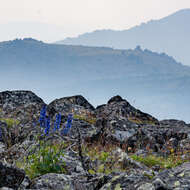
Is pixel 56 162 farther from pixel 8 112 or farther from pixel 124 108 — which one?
pixel 124 108

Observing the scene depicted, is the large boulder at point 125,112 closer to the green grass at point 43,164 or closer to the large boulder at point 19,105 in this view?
the large boulder at point 19,105

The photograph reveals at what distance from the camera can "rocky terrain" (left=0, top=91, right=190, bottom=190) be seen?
540cm

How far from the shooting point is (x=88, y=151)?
36.0 ft

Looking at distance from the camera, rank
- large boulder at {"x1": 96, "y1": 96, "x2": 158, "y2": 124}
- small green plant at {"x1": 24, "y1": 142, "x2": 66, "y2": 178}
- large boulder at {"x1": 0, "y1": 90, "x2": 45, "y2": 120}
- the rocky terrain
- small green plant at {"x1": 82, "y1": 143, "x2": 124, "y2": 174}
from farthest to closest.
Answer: large boulder at {"x1": 96, "y1": 96, "x2": 158, "y2": 124}
large boulder at {"x1": 0, "y1": 90, "x2": 45, "y2": 120}
small green plant at {"x1": 82, "y1": 143, "x2": 124, "y2": 174}
small green plant at {"x1": 24, "y1": 142, "x2": 66, "y2": 178}
the rocky terrain

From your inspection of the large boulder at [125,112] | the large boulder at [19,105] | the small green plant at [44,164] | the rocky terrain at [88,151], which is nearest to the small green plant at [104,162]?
the rocky terrain at [88,151]

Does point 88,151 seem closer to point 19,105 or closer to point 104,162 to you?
point 104,162

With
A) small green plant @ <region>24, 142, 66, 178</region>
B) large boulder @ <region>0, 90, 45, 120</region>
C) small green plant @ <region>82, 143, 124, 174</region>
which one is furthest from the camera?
large boulder @ <region>0, 90, 45, 120</region>

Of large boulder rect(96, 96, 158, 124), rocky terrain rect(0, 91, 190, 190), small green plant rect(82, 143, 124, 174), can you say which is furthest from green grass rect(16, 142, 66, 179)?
large boulder rect(96, 96, 158, 124)

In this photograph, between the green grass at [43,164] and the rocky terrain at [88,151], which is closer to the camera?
the rocky terrain at [88,151]

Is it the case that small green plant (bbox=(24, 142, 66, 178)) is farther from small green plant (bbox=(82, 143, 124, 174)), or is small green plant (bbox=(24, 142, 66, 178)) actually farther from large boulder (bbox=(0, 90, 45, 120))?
large boulder (bbox=(0, 90, 45, 120))

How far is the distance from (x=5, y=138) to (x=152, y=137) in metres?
6.22

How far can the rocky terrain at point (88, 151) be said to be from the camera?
17.7 ft

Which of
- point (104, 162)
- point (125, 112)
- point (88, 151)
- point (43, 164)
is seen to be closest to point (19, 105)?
point (125, 112)

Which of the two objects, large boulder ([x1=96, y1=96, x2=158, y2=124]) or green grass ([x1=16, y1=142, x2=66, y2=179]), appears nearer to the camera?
green grass ([x1=16, y1=142, x2=66, y2=179])
